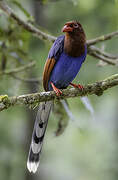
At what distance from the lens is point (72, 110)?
9461mm

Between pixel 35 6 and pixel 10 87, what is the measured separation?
13.7 feet

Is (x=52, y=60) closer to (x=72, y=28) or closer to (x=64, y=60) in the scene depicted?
(x=64, y=60)

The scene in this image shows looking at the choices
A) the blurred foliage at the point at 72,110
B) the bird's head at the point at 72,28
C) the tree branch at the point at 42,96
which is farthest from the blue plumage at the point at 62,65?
the blurred foliage at the point at 72,110

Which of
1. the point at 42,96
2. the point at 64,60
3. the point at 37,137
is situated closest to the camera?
the point at 42,96

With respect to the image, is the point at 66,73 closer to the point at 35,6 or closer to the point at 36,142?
the point at 36,142

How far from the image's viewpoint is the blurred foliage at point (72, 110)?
6434 millimetres

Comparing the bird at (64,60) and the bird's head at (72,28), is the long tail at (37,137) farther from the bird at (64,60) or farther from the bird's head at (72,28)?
the bird's head at (72,28)

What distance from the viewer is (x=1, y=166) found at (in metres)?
9.27

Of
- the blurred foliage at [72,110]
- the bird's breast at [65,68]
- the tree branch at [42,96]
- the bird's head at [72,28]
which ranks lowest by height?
the tree branch at [42,96]

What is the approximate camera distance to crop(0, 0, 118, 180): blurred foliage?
6434 millimetres

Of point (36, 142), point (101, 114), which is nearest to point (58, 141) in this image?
point (101, 114)

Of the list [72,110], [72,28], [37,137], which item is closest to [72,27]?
[72,28]

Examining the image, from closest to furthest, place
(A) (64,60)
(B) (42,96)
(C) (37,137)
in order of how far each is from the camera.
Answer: (B) (42,96)
(A) (64,60)
(C) (37,137)

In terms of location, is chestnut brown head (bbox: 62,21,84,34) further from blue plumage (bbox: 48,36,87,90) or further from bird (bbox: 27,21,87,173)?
blue plumage (bbox: 48,36,87,90)
